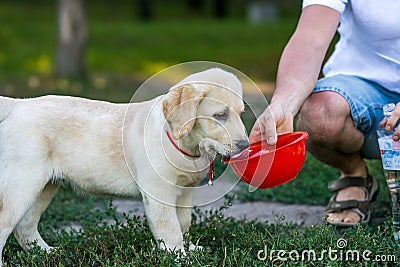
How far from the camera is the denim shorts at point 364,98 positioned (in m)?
3.95

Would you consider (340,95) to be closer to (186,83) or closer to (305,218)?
(305,218)

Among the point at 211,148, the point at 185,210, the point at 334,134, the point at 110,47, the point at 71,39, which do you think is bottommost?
the point at 110,47

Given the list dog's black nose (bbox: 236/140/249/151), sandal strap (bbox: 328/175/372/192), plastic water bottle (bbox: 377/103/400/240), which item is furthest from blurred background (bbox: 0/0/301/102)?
dog's black nose (bbox: 236/140/249/151)

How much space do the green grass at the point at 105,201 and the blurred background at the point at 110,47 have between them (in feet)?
0.08

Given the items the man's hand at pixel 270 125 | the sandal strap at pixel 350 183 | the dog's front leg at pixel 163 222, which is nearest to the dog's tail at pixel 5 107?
the dog's front leg at pixel 163 222

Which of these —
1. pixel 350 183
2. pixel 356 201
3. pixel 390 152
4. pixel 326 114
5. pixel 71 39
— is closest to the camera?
pixel 390 152

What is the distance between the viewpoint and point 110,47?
16812 millimetres

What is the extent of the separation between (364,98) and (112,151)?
1.44 m

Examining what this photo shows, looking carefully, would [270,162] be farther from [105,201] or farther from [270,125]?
[105,201]

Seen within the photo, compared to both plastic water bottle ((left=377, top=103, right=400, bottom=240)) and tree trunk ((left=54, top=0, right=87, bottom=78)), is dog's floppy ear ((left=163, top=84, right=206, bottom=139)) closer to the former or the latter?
plastic water bottle ((left=377, top=103, right=400, bottom=240))

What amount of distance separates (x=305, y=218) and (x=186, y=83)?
160cm

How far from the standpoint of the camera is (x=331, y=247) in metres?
3.23

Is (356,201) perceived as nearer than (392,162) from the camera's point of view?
No

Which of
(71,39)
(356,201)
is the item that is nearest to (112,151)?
(356,201)
